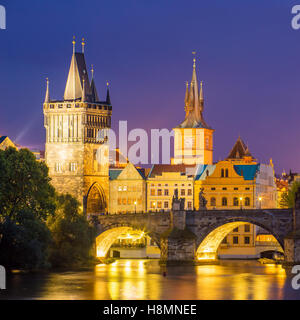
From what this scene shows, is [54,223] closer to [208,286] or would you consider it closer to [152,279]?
[152,279]

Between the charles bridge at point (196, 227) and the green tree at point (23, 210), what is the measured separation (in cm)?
1322

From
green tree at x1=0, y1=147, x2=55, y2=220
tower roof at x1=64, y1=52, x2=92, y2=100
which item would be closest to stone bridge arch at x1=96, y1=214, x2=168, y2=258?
green tree at x1=0, y1=147, x2=55, y2=220

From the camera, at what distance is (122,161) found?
563ft

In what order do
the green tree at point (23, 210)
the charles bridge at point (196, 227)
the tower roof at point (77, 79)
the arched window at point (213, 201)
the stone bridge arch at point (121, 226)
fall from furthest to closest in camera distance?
the tower roof at point (77, 79), the arched window at point (213, 201), the stone bridge arch at point (121, 226), the charles bridge at point (196, 227), the green tree at point (23, 210)

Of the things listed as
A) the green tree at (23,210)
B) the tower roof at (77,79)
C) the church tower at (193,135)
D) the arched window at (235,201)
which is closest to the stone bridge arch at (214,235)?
the green tree at (23,210)

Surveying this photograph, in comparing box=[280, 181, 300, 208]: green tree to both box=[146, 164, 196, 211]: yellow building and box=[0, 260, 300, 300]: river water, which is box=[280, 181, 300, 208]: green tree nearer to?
box=[146, 164, 196, 211]: yellow building

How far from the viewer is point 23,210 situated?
105688 mm

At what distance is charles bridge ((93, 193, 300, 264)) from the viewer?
118 m

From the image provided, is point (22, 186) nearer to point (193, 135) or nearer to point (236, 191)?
point (236, 191)

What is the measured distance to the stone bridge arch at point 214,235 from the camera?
120m

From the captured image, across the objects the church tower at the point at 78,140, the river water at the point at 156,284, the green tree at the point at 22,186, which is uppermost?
the church tower at the point at 78,140

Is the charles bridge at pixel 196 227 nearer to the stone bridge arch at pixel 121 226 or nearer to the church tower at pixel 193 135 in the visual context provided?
the stone bridge arch at pixel 121 226
